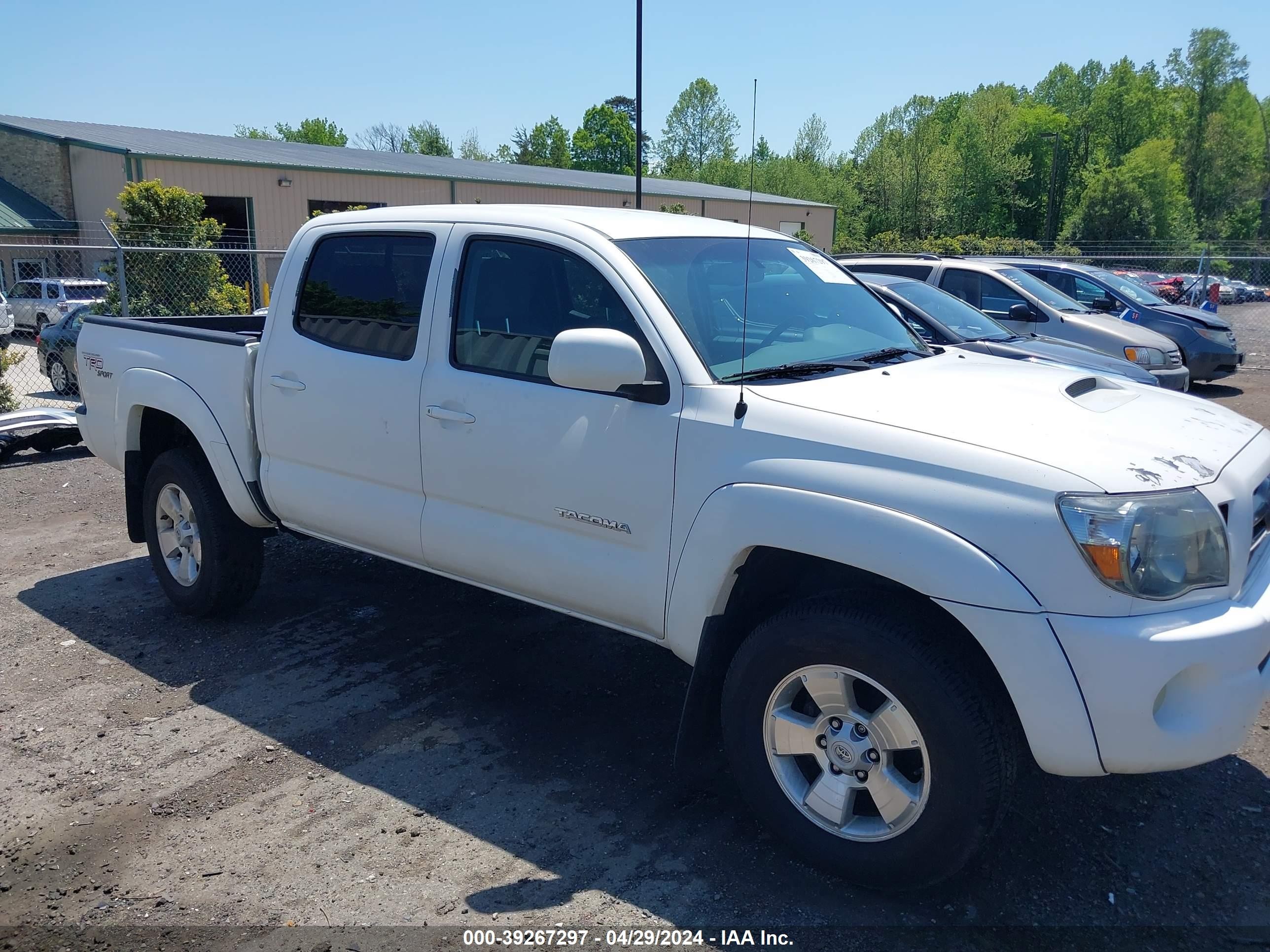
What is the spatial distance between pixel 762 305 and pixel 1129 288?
1357cm

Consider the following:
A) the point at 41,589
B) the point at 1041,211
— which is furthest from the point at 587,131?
the point at 41,589

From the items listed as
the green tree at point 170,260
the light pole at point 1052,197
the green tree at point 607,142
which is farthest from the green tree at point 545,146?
the green tree at point 170,260

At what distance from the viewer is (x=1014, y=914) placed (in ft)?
9.78

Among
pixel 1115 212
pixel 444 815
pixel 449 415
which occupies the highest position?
pixel 1115 212

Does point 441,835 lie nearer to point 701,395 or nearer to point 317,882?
point 317,882

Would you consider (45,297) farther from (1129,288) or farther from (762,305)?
(762,305)

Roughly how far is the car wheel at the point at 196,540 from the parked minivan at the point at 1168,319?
1183 cm

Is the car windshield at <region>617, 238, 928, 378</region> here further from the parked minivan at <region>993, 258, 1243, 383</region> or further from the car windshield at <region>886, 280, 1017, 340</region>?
the parked minivan at <region>993, 258, 1243, 383</region>

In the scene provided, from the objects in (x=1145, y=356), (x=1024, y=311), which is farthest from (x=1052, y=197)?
(x=1024, y=311)

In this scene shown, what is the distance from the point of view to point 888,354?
12.9ft

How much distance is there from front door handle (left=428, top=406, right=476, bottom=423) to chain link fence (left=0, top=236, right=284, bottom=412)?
243 inches

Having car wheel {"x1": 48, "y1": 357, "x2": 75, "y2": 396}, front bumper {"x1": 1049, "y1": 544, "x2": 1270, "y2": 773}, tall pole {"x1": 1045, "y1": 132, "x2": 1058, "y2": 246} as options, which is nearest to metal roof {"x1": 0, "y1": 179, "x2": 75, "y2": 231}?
car wheel {"x1": 48, "y1": 357, "x2": 75, "y2": 396}

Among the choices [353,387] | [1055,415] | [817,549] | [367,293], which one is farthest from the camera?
[367,293]

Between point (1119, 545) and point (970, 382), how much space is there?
3.52ft
